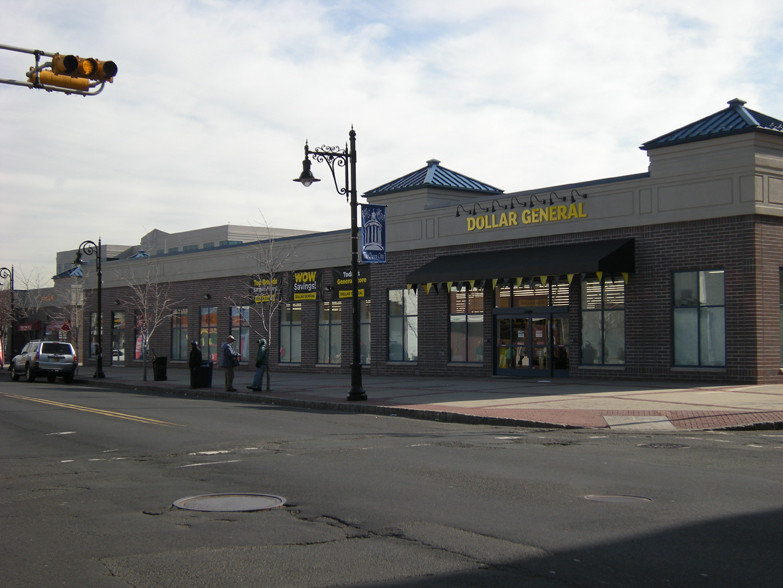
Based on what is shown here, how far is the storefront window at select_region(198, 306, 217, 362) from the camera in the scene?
4503cm

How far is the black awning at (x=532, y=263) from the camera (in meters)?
26.1

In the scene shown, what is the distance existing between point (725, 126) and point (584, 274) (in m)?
5.88

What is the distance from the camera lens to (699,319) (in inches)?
997

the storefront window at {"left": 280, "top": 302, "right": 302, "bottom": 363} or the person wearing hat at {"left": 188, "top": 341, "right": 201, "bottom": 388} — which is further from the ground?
the storefront window at {"left": 280, "top": 302, "right": 302, "bottom": 363}

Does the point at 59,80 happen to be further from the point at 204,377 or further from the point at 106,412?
the point at 204,377

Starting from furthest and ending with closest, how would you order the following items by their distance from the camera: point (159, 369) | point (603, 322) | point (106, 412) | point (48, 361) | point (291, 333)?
1. point (291, 333)
2. point (48, 361)
3. point (159, 369)
4. point (603, 322)
5. point (106, 412)

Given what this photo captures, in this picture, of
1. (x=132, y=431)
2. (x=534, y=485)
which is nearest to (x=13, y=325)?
(x=132, y=431)

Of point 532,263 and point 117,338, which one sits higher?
point 532,263

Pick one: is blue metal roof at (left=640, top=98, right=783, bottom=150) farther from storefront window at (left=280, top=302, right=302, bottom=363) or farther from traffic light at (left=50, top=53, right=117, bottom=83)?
storefront window at (left=280, top=302, right=302, bottom=363)

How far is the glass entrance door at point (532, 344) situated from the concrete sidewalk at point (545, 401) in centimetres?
101

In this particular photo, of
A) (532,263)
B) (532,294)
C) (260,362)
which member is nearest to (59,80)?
(260,362)

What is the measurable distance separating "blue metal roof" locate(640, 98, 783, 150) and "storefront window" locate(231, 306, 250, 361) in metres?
22.9

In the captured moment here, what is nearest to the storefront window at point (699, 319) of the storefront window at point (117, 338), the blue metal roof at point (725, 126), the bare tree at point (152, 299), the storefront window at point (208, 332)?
the blue metal roof at point (725, 126)

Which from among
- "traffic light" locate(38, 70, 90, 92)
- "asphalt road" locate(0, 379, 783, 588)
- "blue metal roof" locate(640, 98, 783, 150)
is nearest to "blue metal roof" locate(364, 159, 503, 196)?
"blue metal roof" locate(640, 98, 783, 150)
